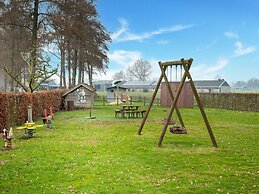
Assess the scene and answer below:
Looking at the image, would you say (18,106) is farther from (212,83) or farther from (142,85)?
(142,85)

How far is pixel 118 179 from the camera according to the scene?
670 centimetres

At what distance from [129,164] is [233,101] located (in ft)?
82.6

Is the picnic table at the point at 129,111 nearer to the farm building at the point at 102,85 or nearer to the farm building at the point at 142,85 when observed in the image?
the farm building at the point at 142,85

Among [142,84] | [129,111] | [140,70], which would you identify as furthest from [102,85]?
[129,111]

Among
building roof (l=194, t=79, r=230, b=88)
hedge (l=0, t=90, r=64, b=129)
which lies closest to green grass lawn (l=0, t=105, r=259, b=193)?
hedge (l=0, t=90, r=64, b=129)

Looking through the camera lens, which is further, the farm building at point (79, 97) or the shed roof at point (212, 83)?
the shed roof at point (212, 83)

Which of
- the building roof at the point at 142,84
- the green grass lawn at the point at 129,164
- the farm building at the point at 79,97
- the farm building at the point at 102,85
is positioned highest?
the farm building at the point at 102,85

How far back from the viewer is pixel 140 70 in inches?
3984

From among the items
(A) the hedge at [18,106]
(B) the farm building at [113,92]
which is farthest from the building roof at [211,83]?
(A) the hedge at [18,106]

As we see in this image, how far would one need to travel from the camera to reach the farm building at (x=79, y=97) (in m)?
28.2

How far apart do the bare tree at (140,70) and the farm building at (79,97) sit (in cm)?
7131

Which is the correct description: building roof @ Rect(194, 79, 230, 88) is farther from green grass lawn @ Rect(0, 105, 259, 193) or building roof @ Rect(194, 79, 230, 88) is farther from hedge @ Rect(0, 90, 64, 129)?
green grass lawn @ Rect(0, 105, 259, 193)

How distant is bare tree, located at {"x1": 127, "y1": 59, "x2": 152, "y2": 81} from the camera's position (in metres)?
100

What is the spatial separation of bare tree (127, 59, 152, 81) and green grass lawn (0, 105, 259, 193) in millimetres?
88023
